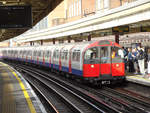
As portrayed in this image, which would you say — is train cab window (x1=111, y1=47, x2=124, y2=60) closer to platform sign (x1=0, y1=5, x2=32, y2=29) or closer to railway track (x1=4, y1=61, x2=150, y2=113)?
railway track (x1=4, y1=61, x2=150, y2=113)

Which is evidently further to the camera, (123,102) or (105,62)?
(105,62)

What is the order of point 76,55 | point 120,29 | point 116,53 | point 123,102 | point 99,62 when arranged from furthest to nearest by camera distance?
point 120,29
point 76,55
point 116,53
point 99,62
point 123,102

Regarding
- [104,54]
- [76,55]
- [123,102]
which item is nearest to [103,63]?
[104,54]

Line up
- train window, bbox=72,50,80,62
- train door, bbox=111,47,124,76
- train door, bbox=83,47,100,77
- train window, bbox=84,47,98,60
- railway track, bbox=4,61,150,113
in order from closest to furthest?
railway track, bbox=4,61,150,113, train door, bbox=83,47,100,77, train window, bbox=84,47,98,60, train door, bbox=111,47,124,76, train window, bbox=72,50,80,62

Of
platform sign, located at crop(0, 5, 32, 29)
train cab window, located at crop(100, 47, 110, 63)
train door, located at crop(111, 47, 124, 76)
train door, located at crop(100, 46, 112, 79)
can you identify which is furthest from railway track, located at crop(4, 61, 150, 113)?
platform sign, located at crop(0, 5, 32, 29)

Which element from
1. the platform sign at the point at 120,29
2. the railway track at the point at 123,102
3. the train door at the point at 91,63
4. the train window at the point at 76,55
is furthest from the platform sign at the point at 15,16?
the platform sign at the point at 120,29

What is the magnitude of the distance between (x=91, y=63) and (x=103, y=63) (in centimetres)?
68

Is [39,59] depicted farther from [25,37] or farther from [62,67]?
[25,37]

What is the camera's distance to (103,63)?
1452 centimetres

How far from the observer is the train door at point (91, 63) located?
47.2 ft

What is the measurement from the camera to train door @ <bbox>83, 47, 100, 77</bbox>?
47.2 feet

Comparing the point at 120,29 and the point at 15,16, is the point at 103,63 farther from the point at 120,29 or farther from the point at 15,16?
the point at 120,29

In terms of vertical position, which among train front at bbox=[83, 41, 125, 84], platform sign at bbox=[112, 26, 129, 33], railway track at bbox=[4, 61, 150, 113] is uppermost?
platform sign at bbox=[112, 26, 129, 33]

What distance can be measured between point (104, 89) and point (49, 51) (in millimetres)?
11089
